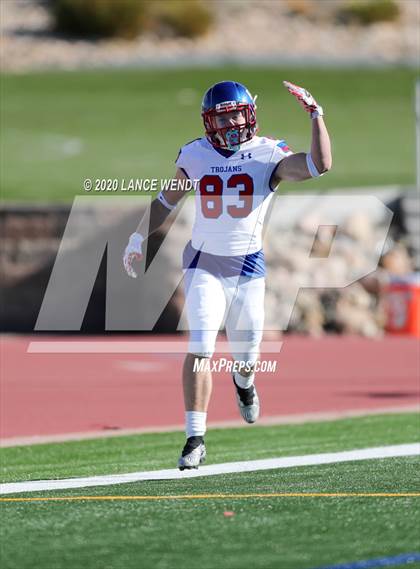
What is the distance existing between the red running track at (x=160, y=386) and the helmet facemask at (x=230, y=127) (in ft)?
13.6

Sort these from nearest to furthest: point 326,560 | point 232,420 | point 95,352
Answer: point 326,560 → point 232,420 → point 95,352

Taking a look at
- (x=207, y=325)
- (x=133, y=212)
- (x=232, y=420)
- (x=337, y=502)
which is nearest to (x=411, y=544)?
(x=337, y=502)

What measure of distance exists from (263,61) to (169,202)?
31885 millimetres

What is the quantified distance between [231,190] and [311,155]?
0.57m

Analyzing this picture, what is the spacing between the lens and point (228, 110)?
8461 millimetres

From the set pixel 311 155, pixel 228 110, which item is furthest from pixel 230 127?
pixel 311 155

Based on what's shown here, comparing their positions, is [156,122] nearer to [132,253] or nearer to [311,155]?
[132,253]

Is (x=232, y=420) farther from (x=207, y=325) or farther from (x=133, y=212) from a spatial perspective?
(x=133, y=212)

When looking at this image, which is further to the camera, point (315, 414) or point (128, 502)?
point (315, 414)

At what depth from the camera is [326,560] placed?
5.73 meters

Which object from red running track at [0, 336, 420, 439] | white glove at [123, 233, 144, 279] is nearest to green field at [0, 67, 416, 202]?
red running track at [0, 336, 420, 439]

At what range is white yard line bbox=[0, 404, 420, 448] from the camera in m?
11.4

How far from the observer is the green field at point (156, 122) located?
1060 inches

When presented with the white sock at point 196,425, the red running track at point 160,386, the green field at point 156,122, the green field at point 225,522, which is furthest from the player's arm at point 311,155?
the green field at point 156,122
